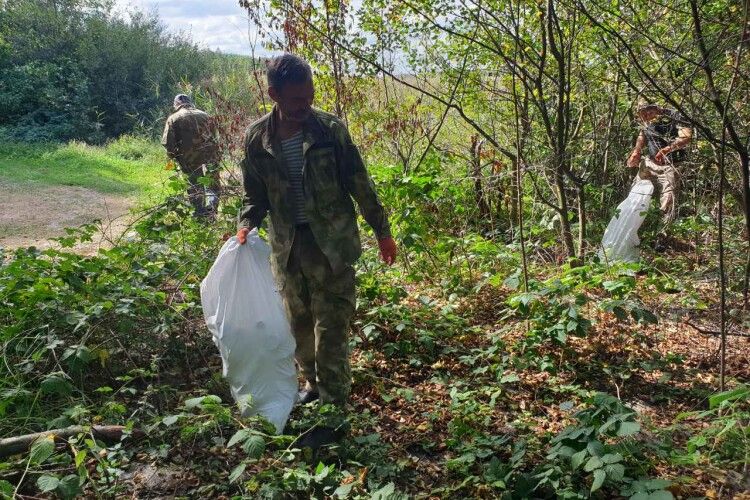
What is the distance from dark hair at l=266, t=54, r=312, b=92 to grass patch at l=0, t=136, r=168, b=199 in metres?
6.95

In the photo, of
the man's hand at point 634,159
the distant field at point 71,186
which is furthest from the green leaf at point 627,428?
the distant field at point 71,186

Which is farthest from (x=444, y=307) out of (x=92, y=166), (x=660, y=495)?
(x=92, y=166)

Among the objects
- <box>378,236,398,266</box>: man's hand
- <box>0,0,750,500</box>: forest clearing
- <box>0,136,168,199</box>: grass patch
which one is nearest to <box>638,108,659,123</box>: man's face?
<box>0,0,750,500</box>: forest clearing

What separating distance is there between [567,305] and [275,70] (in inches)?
81.6

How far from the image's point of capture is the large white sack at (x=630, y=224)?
16.3 feet

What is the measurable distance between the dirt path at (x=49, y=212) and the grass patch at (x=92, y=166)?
45 cm

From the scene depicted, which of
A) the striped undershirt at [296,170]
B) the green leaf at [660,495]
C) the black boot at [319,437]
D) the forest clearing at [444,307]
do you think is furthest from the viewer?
the striped undershirt at [296,170]

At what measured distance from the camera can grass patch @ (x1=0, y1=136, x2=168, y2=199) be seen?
10.3 meters

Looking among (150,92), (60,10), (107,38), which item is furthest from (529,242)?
(60,10)

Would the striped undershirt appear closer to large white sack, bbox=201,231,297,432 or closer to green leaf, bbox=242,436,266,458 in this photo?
large white sack, bbox=201,231,297,432

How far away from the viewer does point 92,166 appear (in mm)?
11859

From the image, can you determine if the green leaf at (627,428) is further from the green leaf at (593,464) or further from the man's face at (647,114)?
the man's face at (647,114)

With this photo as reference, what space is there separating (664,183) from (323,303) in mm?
4199

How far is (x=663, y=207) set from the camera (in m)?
5.68
